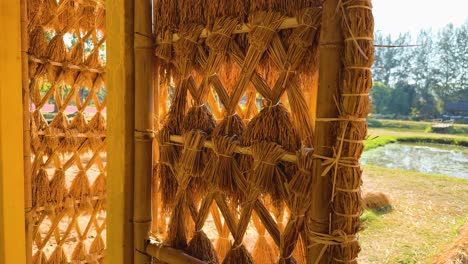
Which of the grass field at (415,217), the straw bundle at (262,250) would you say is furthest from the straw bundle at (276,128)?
the grass field at (415,217)

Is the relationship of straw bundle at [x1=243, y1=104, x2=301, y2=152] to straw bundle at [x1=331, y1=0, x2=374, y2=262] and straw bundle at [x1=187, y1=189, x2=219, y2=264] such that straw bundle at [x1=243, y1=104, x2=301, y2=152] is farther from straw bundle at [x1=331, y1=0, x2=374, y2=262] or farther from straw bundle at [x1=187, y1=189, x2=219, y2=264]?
straw bundle at [x1=187, y1=189, x2=219, y2=264]

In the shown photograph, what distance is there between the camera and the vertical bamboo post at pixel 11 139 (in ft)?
5.26

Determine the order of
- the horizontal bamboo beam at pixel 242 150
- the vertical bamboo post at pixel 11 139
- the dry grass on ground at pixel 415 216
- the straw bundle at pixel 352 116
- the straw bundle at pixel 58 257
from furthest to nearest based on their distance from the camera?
the straw bundle at pixel 58 257 < the vertical bamboo post at pixel 11 139 < the dry grass on ground at pixel 415 216 < the horizontal bamboo beam at pixel 242 150 < the straw bundle at pixel 352 116

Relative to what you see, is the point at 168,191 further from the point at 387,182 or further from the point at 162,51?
the point at 387,182

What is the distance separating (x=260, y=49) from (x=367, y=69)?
0.23 meters

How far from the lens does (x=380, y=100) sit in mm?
939

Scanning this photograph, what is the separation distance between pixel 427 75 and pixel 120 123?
96cm

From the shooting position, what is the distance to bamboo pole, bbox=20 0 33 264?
65.4 inches

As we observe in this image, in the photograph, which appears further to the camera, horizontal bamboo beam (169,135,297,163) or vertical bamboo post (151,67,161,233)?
vertical bamboo post (151,67,161,233)

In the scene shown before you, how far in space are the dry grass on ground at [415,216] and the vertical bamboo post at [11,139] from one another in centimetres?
148

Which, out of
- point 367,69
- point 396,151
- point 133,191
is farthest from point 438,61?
point 133,191

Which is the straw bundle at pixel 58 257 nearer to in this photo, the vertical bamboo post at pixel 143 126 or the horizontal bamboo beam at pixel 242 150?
the vertical bamboo post at pixel 143 126

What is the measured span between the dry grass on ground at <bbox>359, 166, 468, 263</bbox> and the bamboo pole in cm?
147

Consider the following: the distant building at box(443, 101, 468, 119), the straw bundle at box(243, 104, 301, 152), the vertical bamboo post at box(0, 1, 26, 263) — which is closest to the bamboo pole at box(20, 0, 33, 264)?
the vertical bamboo post at box(0, 1, 26, 263)
